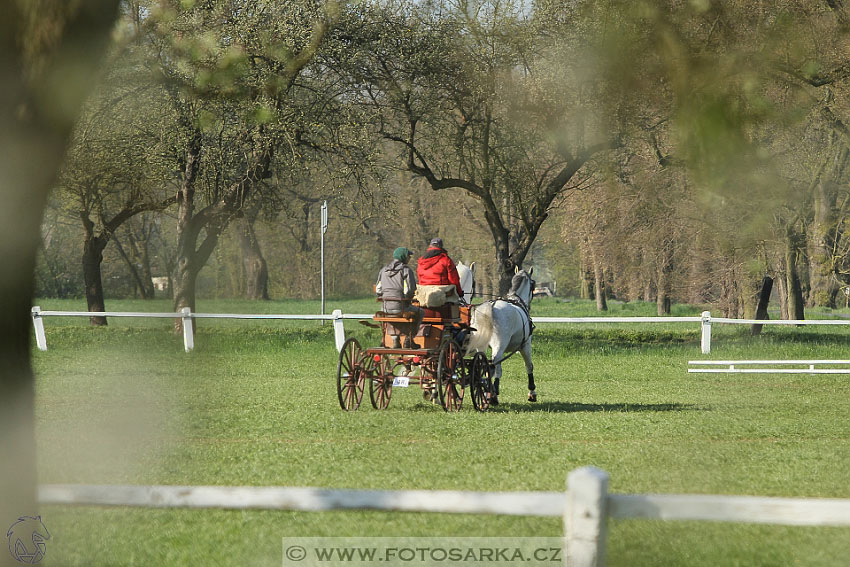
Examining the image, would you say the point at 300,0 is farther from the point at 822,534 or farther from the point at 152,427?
the point at 152,427

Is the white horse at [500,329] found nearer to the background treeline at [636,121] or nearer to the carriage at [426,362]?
the carriage at [426,362]

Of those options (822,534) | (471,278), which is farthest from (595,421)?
(822,534)

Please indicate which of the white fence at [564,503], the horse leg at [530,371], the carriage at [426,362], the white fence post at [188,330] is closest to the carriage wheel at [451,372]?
the carriage at [426,362]

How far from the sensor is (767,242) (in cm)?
122

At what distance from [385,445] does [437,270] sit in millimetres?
2774

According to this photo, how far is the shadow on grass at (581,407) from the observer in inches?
399

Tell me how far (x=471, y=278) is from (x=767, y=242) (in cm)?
1052

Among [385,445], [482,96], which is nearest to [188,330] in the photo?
[482,96]

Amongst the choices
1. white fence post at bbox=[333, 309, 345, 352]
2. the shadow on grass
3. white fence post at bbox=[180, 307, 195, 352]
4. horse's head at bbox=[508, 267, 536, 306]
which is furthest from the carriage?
white fence post at bbox=[180, 307, 195, 352]

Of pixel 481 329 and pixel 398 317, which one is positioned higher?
pixel 398 317

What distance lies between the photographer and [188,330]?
145 centimetres

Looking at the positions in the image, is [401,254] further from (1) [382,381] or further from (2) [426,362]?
(1) [382,381]

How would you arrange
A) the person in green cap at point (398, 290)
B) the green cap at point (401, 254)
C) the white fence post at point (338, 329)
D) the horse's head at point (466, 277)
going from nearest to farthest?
the green cap at point (401, 254)
the person in green cap at point (398, 290)
the horse's head at point (466, 277)
the white fence post at point (338, 329)

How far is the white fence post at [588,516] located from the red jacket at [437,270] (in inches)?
286
